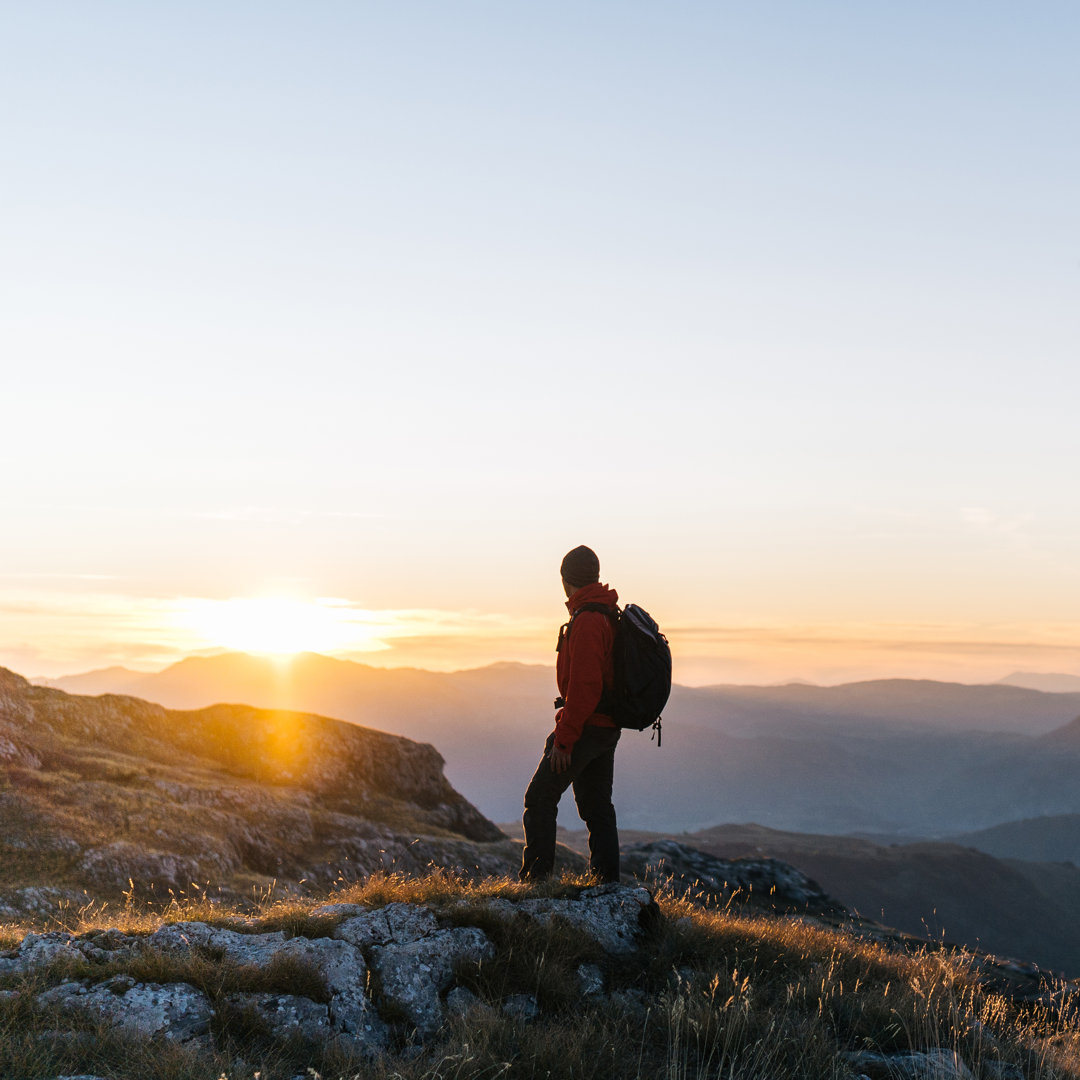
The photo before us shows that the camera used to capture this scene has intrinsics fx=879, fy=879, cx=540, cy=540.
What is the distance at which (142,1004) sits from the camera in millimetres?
5090

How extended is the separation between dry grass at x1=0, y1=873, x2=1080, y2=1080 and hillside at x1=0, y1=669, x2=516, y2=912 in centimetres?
901

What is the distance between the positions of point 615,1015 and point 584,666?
266 cm

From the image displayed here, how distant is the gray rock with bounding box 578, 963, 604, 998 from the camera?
6109 millimetres

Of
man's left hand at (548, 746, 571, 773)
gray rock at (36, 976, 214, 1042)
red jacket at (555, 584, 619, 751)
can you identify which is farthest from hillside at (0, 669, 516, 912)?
gray rock at (36, 976, 214, 1042)

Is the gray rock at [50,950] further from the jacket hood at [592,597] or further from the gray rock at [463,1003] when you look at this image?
the jacket hood at [592,597]

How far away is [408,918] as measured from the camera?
6.45 meters

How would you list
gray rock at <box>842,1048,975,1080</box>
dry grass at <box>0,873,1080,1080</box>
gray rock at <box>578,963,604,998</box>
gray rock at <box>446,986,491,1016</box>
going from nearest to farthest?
dry grass at <box>0,873,1080,1080</box>, gray rock at <box>842,1048,975,1080</box>, gray rock at <box>446,986,491,1016</box>, gray rock at <box>578,963,604,998</box>

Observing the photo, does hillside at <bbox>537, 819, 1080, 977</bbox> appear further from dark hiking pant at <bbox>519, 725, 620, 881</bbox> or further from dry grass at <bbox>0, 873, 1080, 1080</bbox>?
dry grass at <bbox>0, 873, 1080, 1080</bbox>

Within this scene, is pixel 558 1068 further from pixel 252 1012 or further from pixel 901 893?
pixel 901 893

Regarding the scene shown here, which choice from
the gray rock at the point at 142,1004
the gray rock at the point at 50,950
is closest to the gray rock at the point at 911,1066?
the gray rock at the point at 142,1004

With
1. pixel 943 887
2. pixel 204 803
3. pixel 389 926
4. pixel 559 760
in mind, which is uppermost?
pixel 559 760

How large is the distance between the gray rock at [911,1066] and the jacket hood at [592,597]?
3837 millimetres

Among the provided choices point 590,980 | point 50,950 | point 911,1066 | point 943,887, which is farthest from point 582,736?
point 943,887

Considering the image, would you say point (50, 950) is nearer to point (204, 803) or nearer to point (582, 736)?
point (582, 736)
